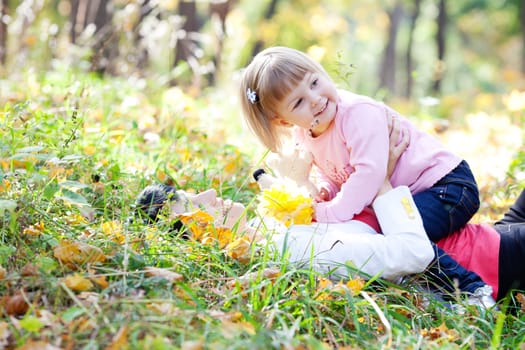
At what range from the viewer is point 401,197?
2.33 meters

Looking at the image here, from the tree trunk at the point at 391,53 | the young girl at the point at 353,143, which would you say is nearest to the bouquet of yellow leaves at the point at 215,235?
the young girl at the point at 353,143

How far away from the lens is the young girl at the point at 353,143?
235 cm

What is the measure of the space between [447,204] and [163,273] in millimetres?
1124

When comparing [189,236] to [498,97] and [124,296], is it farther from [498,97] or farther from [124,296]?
[498,97]

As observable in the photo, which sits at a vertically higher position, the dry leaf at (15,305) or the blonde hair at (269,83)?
the blonde hair at (269,83)

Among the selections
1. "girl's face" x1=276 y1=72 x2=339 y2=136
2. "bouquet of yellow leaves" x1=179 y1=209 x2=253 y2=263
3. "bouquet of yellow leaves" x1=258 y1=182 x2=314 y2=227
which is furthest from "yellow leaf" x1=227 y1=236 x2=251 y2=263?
"girl's face" x1=276 y1=72 x2=339 y2=136

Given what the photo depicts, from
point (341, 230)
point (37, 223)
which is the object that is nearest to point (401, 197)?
point (341, 230)

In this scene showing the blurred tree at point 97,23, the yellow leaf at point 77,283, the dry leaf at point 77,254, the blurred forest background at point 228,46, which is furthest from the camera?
the blurred tree at point 97,23

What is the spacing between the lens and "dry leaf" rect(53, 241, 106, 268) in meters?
1.83

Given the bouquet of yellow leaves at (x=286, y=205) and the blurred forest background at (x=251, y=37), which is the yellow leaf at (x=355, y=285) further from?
the blurred forest background at (x=251, y=37)

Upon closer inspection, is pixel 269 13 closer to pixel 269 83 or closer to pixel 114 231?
pixel 269 83

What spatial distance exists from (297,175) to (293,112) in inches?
14.4

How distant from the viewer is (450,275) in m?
2.25

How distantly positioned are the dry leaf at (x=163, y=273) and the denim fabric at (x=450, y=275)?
92 centimetres
